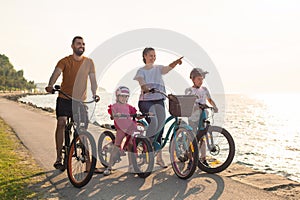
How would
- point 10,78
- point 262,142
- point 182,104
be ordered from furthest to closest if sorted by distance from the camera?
point 10,78
point 262,142
point 182,104

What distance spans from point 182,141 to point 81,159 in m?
1.80

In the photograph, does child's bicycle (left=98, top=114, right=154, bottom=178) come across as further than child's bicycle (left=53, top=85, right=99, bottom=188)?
Yes

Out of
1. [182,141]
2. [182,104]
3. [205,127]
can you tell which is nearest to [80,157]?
[182,141]

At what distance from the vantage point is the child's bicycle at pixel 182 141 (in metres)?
5.34

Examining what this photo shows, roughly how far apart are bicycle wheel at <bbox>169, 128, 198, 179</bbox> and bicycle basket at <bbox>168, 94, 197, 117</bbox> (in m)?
0.32

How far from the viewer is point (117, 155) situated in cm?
588

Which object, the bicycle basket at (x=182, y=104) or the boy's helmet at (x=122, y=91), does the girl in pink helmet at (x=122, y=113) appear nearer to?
the boy's helmet at (x=122, y=91)

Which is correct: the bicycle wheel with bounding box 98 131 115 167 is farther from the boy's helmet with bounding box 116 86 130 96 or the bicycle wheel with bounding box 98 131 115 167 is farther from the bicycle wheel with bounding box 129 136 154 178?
the boy's helmet with bounding box 116 86 130 96

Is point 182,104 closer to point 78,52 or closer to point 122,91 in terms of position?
point 122,91

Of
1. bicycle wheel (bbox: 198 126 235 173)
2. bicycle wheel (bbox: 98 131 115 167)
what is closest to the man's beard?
bicycle wheel (bbox: 98 131 115 167)

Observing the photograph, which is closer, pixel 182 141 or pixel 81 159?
pixel 81 159

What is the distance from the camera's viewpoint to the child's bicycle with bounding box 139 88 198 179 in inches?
210

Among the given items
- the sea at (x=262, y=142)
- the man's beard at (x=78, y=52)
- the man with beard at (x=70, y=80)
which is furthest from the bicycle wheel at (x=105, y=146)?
the man's beard at (x=78, y=52)

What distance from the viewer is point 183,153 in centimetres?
572
